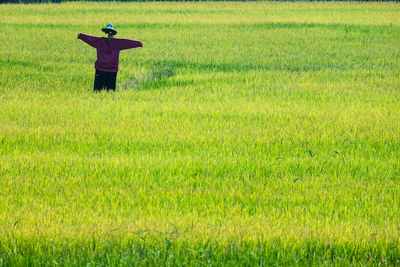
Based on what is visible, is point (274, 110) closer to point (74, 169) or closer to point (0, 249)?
point (74, 169)

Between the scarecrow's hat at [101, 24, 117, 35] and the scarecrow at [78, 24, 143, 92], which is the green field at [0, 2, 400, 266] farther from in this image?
the scarecrow's hat at [101, 24, 117, 35]

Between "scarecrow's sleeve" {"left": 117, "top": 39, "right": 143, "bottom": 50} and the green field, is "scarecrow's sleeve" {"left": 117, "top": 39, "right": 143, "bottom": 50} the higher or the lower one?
the higher one

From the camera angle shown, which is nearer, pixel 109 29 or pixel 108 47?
pixel 109 29

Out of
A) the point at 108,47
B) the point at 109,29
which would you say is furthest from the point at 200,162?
the point at 108,47

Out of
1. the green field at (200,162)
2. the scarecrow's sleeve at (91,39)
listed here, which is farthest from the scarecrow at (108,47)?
the green field at (200,162)

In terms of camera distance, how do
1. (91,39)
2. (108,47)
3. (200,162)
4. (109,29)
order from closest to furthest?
(200,162), (109,29), (91,39), (108,47)

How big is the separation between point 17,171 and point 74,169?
0.51 meters

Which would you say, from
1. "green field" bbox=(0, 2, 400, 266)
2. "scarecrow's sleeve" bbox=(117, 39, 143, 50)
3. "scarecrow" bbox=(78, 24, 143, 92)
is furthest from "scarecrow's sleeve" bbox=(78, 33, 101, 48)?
"green field" bbox=(0, 2, 400, 266)

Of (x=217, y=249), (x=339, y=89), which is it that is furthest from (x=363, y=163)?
(x=339, y=89)

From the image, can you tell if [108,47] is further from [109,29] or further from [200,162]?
[200,162]

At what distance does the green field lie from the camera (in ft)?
13.2

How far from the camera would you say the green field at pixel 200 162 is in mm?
4035

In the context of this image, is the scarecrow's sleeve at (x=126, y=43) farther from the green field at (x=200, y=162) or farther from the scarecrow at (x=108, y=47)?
the green field at (x=200, y=162)

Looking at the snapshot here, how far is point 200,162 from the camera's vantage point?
237 inches
